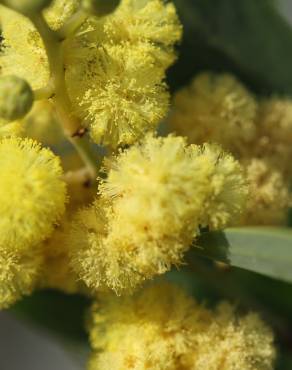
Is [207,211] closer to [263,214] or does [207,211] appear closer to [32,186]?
[32,186]

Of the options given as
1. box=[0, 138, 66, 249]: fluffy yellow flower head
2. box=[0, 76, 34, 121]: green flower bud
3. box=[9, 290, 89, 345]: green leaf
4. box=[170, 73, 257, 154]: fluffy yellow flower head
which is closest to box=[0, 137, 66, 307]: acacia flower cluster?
box=[0, 138, 66, 249]: fluffy yellow flower head

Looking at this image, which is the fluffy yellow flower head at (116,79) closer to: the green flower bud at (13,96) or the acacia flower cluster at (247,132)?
the green flower bud at (13,96)

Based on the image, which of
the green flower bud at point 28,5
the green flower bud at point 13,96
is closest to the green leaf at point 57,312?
the green flower bud at point 13,96

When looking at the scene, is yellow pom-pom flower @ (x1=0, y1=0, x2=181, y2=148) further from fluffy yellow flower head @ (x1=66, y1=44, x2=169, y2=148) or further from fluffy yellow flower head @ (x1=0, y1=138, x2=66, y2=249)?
fluffy yellow flower head @ (x1=0, y1=138, x2=66, y2=249)

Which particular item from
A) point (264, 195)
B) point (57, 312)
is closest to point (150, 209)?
point (264, 195)

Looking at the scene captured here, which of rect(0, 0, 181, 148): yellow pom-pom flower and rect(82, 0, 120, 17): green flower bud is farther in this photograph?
rect(0, 0, 181, 148): yellow pom-pom flower

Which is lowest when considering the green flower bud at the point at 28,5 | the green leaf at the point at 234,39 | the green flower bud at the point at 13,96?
the green leaf at the point at 234,39
